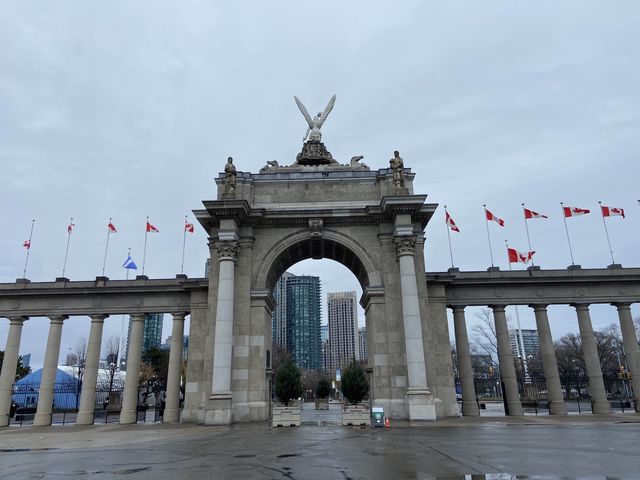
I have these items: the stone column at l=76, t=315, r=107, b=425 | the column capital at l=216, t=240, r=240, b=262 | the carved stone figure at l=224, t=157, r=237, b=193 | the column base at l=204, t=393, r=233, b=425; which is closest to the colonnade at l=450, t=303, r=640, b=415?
the column base at l=204, t=393, r=233, b=425

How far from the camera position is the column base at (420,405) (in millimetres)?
26312

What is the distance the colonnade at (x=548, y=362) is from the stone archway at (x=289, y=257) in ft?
11.8

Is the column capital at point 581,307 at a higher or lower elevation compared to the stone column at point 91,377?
higher

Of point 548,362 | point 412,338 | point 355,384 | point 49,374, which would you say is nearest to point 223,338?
point 412,338

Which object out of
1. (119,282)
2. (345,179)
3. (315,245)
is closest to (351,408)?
(315,245)

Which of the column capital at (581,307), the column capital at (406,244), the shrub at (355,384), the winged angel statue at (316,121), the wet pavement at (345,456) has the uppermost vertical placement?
the winged angel statue at (316,121)

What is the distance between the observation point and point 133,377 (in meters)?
33.8

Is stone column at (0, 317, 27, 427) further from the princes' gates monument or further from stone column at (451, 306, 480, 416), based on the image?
stone column at (451, 306, 480, 416)

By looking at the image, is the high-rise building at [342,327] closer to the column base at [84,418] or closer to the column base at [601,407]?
the column base at [601,407]

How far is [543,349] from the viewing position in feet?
113

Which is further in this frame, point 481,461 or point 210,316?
point 210,316

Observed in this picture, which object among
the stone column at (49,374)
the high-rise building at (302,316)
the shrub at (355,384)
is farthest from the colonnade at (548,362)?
the high-rise building at (302,316)

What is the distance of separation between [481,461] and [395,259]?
1990 centimetres

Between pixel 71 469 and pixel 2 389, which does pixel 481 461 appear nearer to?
pixel 71 469
